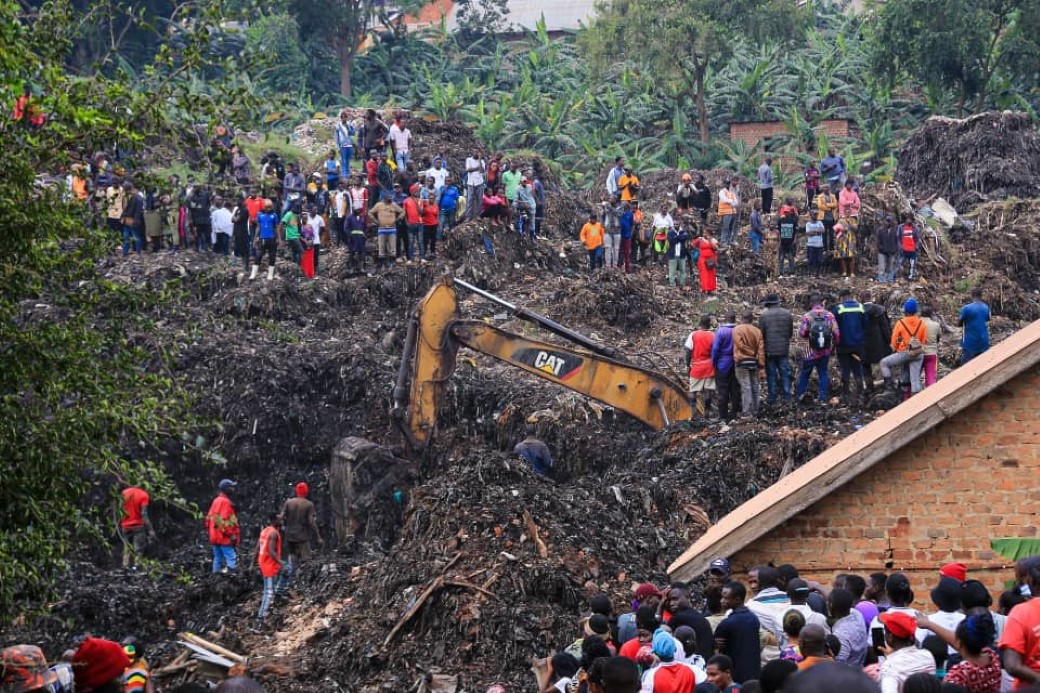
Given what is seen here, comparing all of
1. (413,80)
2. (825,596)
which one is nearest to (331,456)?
(825,596)

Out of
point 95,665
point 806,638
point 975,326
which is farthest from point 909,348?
point 95,665

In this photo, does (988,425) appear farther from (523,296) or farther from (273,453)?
(523,296)

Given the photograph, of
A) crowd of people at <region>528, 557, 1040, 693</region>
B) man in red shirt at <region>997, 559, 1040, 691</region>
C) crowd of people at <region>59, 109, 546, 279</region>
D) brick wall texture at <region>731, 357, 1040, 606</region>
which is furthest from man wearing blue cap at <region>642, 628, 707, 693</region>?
crowd of people at <region>59, 109, 546, 279</region>

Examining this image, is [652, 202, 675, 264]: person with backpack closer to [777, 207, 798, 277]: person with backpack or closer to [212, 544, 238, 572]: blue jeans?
[777, 207, 798, 277]: person with backpack

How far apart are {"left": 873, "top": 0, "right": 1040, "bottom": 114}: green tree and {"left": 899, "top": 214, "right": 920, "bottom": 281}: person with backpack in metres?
12.4

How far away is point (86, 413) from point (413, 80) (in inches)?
1552

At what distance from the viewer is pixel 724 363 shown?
2094 cm

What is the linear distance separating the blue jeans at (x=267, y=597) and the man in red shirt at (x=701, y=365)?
6607 millimetres

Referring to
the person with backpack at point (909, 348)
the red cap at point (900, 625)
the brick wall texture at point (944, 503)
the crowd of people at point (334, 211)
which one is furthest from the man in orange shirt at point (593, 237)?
the red cap at point (900, 625)

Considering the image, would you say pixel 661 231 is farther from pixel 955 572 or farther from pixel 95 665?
pixel 95 665

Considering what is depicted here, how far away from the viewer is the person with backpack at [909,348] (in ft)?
67.2

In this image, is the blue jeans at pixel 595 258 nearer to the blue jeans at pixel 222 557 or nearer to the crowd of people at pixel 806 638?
the blue jeans at pixel 222 557

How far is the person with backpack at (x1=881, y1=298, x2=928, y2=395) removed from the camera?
67.2 ft

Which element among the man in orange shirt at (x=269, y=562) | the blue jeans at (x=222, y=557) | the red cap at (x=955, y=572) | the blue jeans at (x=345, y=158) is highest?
the blue jeans at (x=345, y=158)
